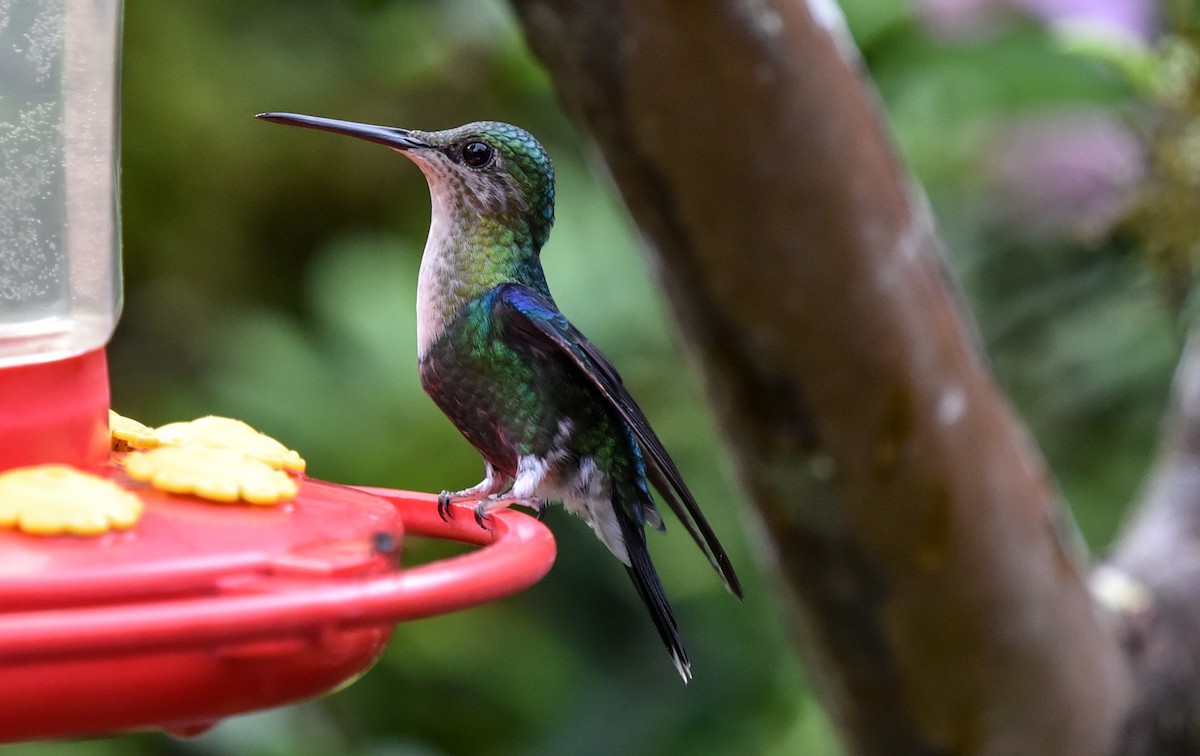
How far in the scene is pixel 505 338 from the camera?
2.03 meters

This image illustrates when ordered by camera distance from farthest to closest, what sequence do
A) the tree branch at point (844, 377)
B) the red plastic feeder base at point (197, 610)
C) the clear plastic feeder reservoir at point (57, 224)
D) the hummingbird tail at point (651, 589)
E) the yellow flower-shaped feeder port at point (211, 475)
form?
1. the tree branch at point (844, 377)
2. the hummingbird tail at point (651, 589)
3. the clear plastic feeder reservoir at point (57, 224)
4. the yellow flower-shaped feeder port at point (211, 475)
5. the red plastic feeder base at point (197, 610)

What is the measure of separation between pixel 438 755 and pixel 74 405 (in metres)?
2.67

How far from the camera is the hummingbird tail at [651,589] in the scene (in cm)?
198

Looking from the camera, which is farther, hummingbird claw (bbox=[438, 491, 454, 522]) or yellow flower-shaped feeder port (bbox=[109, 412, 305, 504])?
hummingbird claw (bbox=[438, 491, 454, 522])

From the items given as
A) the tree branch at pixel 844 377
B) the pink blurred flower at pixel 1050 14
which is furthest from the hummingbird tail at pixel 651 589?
the pink blurred flower at pixel 1050 14

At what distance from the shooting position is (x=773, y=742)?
400 centimetres

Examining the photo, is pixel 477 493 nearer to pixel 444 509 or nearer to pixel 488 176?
pixel 444 509

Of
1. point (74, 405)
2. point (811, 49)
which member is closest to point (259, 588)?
point (74, 405)

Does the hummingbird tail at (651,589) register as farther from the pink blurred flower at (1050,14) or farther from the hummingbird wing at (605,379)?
the pink blurred flower at (1050,14)

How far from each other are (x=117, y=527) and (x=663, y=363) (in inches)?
118

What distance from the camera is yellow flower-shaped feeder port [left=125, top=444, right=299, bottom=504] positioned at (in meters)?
1.48

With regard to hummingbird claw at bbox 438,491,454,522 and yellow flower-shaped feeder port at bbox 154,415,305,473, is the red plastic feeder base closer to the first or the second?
yellow flower-shaped feeder port at bbox 154,415,305,473

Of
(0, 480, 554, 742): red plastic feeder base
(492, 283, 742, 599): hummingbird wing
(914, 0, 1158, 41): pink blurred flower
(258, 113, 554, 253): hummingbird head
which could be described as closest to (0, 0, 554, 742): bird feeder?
(0, 480, 554, 742): red plastic feeder base

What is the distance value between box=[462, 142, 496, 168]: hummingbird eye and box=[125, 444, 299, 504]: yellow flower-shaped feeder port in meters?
0.62
